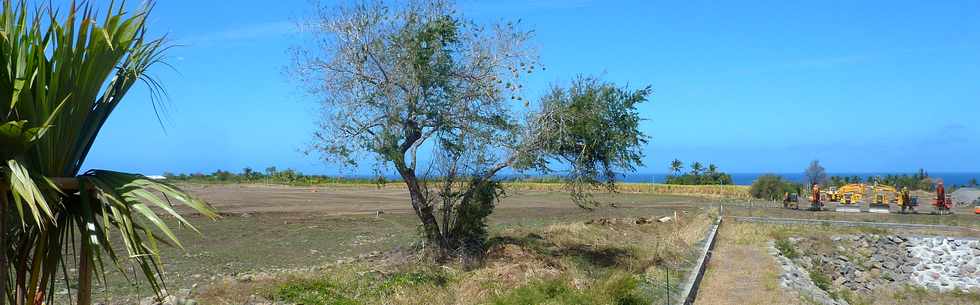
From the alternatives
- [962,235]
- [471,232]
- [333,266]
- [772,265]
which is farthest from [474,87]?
[962,235]

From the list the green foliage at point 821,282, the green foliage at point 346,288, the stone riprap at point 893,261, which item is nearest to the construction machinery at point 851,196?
the stone riprap at point 893,261

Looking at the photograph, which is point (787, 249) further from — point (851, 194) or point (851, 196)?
point (851, 194)

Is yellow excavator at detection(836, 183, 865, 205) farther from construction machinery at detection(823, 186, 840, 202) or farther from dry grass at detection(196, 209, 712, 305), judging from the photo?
dry grass at detection(196, 209, 712, 305)

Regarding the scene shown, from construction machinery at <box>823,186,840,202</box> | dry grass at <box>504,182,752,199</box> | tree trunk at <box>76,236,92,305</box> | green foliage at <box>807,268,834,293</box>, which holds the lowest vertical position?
green foliage at <box>807,268,834,293</box>

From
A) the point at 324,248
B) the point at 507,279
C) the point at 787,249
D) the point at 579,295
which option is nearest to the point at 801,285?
the point at 787,249

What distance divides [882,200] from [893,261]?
1826 centimetres

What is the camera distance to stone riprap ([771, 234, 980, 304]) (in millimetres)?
29344

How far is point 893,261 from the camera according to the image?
31578 millimetres

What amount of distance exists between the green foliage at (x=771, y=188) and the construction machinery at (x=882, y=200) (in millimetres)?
11439

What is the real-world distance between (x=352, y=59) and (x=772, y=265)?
12.8 metres

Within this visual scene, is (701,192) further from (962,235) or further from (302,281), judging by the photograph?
(302,281)

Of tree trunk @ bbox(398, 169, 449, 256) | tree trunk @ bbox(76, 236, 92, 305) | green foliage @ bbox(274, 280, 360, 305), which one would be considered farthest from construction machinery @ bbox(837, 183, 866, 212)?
tree trunk @ bbox(76, 236, 92, 305)

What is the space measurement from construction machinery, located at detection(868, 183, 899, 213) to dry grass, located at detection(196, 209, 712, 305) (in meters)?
25.5

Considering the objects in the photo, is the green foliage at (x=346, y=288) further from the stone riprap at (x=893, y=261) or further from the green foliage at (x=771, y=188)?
the green foliage at (x=771, y=188)
